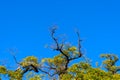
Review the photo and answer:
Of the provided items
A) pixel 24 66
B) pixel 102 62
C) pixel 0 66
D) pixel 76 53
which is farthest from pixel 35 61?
pixel 102 62

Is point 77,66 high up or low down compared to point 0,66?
down

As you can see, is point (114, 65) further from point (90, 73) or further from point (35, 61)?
point (90, 73)

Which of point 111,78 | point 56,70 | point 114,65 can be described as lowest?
point 111,78

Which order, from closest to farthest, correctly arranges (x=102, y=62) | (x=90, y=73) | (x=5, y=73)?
(x=90, y=73)
(x=5, y=73)
(x=102, y=62)

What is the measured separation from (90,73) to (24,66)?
15314 millimetres

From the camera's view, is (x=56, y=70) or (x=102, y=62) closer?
(x=56, y=70)

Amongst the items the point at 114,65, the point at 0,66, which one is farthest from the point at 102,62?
the point at 0,66

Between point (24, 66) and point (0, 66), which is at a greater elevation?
point (24, 66)

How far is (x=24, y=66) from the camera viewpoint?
47406 mm

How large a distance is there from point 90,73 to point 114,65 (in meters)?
24.5

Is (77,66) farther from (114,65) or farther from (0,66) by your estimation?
(114,65)

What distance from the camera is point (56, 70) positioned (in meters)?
46.2

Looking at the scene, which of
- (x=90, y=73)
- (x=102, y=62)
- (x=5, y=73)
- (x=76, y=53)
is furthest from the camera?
(x=102, y=62)

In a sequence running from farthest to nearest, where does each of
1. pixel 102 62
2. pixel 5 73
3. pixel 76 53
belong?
pixel 102 62
pixel 76 53
pixel 5 73
